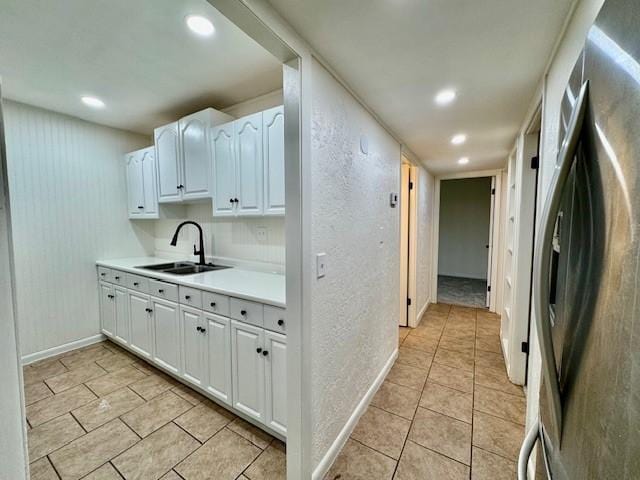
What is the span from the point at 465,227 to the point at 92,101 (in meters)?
6.70

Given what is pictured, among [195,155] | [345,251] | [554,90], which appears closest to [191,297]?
[345,251]

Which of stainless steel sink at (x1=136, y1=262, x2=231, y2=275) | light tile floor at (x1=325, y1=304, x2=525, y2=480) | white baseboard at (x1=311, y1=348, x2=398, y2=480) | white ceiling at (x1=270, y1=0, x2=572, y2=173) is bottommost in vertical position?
light tile floor at (x1=325, y1=304, x2=525, y2=480)

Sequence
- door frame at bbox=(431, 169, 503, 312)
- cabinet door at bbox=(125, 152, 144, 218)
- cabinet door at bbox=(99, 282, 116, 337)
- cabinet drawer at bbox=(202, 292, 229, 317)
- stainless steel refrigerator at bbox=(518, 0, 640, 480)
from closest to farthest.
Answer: stainless steel refrigerator at bbox=(518, 0, 640, 480)
cabinet drawer at bbox=(202, 292, 229, 317)
cabinet door at bbox=(99, 282, 116, 337)
cabinet door at bbox=(125, 152, 144, 218)
door frame at bbox=(431, 169, 503, 312)

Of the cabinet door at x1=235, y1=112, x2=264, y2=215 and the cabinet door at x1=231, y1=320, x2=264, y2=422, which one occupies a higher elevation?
the cabinet door at x1=235, y1=112, x2=264, y2=215

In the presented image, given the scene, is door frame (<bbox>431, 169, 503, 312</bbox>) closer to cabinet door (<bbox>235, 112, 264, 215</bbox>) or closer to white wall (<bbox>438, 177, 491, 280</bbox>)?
white wall (<bbox>438, 177, 491, 280</bbox>)

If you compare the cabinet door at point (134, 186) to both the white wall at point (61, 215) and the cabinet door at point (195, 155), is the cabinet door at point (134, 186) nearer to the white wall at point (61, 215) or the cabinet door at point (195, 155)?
the white wall at point (61, 215)

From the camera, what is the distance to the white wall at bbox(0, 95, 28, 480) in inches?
20.0

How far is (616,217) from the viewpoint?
35 cm

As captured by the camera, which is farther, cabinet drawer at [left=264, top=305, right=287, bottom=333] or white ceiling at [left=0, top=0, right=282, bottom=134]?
cabinet drawer at [left=264, top=305, right=287, bottom=333]

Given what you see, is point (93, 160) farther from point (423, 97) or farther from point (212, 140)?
point (423, 97)

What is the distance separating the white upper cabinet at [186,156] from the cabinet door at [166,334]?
3.31ft

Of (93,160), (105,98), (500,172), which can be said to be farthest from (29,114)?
(500,172)

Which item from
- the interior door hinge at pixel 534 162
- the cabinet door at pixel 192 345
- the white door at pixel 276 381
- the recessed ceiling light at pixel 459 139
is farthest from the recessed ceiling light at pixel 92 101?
the interior door hinge at pixel 534 162

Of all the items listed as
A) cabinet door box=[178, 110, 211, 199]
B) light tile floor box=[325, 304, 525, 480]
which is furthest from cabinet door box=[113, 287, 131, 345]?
light tile floor box=[325, 304, 525, 480]
